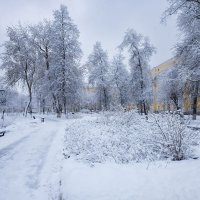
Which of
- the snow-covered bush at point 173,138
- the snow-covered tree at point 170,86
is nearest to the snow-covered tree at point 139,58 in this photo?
the snow-covered tree at point 170,86

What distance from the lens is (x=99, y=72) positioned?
38938 millimetres

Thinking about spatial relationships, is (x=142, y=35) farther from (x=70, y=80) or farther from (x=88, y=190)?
(x=88, y=190)

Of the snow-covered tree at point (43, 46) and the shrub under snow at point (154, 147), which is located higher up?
the snow-covered tree at point (43, 46)

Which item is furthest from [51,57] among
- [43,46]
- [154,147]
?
[154,147]

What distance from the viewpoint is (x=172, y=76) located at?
887 inches

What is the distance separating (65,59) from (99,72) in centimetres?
1078

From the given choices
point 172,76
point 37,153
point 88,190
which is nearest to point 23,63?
point 172,76

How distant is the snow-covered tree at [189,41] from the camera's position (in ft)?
40.6

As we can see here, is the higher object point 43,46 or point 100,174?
point 43,46

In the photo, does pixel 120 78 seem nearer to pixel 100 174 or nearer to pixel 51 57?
pixel 51 57

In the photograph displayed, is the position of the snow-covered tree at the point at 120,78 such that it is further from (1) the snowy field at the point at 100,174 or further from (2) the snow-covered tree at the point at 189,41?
(1) the snowy field at the point at 100,174

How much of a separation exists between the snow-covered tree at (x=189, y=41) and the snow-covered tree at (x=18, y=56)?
19923 millimetres

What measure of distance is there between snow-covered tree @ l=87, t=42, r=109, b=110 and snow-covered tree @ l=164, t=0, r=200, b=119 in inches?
737

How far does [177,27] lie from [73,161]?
1780 cm
